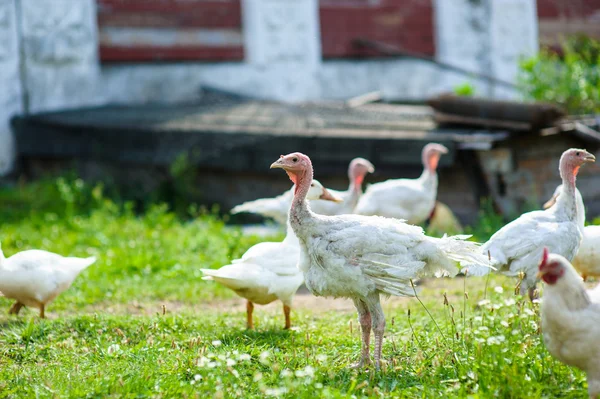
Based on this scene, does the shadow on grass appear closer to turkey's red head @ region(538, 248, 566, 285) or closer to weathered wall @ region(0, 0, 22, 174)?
turkey's red head @ region(538, 248, 566, 285)

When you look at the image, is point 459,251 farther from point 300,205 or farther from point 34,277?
point 34,277

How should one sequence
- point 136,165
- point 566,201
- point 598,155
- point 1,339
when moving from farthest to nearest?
point 136,165, point 598,155, point 566,201, point 1,339

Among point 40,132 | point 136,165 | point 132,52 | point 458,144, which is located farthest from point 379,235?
point 132,52

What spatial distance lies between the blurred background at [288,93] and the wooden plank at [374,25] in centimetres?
2

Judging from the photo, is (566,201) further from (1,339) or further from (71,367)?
(1,339)

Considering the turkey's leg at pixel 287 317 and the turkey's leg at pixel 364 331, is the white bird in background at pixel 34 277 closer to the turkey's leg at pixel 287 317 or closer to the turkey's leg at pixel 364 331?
the turkey's leg at pixel 287 317

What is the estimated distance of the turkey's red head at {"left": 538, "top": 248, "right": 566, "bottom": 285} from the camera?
3.76m

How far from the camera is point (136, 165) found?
11.1m

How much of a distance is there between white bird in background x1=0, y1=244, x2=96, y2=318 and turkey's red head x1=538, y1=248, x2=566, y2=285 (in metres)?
3.54

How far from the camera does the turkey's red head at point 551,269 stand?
148 inches

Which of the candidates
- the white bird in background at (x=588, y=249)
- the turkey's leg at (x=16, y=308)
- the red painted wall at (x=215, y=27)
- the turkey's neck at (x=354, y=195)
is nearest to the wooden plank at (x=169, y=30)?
the red painted wall at (x=215, y=27)

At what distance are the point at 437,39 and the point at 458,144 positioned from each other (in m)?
6.09

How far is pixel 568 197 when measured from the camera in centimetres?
563

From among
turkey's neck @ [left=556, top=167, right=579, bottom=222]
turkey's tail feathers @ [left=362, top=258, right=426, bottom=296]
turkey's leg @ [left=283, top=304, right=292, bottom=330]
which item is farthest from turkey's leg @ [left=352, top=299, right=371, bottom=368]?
turkey's neck @ [left=556, top=167, right=579, bottom=222]
